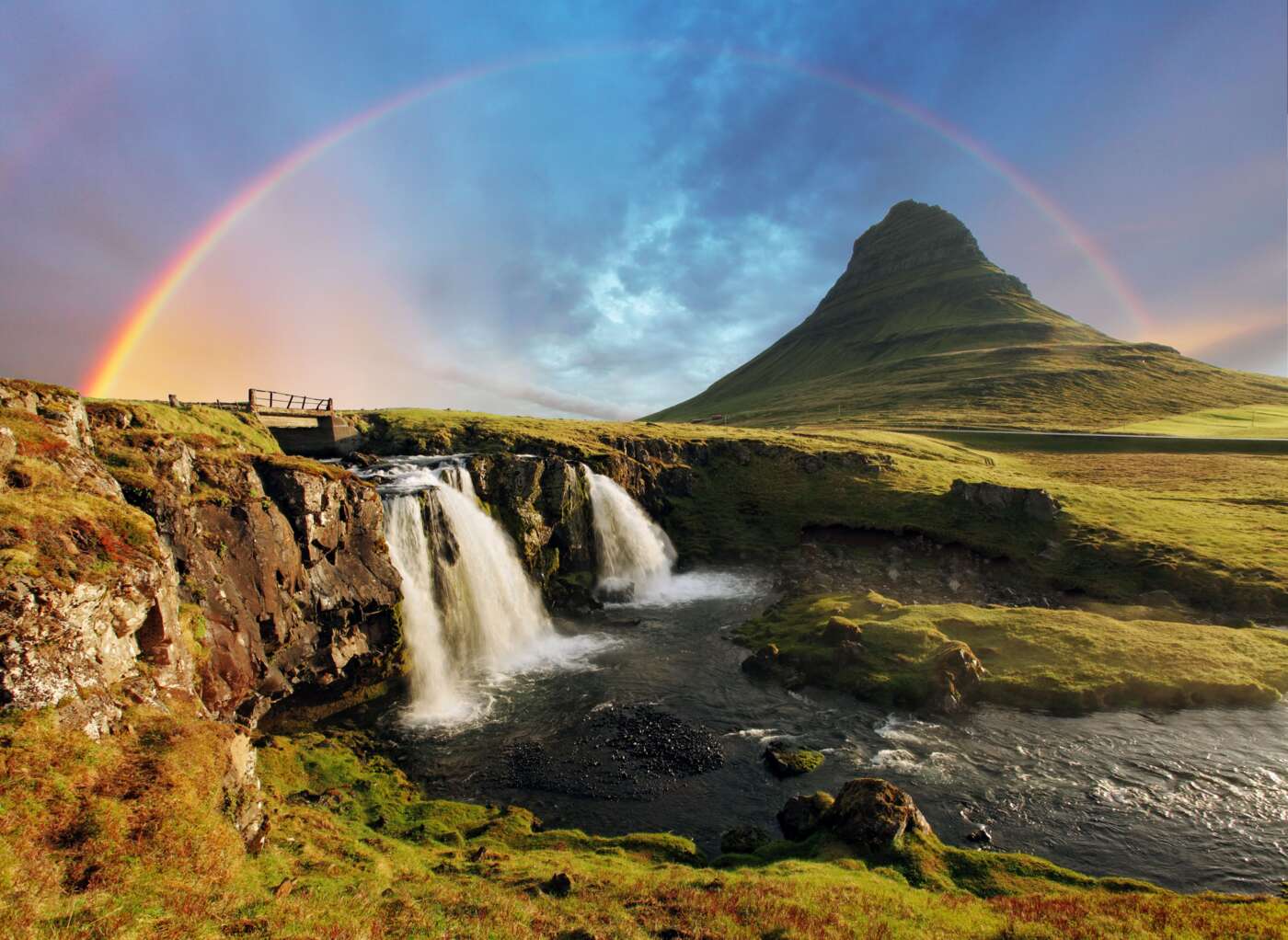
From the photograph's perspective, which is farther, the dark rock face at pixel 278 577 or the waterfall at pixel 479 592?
the waterfall at pixel 479 592

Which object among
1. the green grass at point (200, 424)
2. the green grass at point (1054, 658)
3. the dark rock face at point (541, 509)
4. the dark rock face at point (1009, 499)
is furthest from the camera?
the dark rock face at point (1009, 499)

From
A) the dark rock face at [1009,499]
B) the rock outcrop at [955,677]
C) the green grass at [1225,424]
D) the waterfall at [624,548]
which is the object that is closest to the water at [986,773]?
the rock outcrop at [955,677]

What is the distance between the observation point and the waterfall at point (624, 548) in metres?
46.5

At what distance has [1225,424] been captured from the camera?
102 m

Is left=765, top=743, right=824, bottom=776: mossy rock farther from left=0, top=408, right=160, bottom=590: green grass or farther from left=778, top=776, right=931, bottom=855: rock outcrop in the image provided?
left=0, top=408, right=160, bottom=590: green grass

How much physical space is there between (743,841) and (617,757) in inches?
266

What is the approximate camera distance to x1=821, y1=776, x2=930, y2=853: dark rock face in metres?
15.2

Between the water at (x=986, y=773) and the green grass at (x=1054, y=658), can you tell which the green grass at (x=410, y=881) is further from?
the green grass at (x=1054, y=658)

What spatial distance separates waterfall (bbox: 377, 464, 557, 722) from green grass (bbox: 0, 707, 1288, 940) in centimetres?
1240

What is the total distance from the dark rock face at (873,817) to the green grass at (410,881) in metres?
0.49

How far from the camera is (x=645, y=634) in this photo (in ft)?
119

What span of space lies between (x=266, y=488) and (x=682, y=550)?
36.7 metres

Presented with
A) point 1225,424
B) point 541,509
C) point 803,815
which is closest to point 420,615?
point 541,509

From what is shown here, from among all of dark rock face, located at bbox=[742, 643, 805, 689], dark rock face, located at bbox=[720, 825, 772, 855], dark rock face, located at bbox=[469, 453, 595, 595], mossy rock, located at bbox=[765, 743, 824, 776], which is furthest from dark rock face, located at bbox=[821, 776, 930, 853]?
dark rock face, located at bbox=[469, 453, 595, 595]
